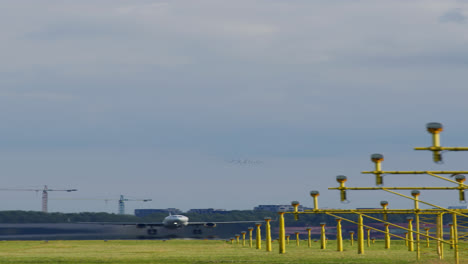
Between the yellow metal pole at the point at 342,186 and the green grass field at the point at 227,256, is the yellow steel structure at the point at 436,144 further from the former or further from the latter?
the green grass field at the point at 227,256

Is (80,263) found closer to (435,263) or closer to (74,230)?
(435,263)

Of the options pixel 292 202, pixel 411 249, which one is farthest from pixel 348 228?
pixel 292 202

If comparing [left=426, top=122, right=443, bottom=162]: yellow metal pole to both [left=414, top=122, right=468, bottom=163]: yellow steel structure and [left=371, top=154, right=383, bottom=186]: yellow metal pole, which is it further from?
[left=371, top=154, right=383, bottom=186]: yellow metal pole

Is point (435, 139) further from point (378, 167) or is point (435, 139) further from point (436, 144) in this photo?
point (378, 167)

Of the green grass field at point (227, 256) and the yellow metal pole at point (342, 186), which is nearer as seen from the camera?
the yellow metal pole at point (342, 186)

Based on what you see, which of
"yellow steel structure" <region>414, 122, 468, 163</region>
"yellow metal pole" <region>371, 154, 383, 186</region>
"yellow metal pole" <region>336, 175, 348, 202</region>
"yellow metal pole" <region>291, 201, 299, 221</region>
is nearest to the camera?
"yellow steel structure" <region>414, 122, 468, 163</region>

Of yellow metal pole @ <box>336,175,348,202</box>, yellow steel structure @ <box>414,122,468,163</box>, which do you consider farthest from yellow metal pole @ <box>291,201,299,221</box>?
yellow steel structure @ <box>414,122,468,163</box>

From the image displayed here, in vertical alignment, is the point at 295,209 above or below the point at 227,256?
above

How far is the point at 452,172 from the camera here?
28.6 meters

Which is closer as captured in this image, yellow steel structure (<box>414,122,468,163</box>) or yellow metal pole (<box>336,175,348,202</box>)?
yellow steel structure (<box>414,122,468,163</box>)

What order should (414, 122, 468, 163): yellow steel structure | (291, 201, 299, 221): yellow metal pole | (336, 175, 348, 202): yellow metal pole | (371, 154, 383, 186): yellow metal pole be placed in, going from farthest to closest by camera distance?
(291, 201, 299, 221): yellow metal pole → (336, 175, 348, 202): yellow metal pole → (371, 154, 383, 186): yellow metal pole → (414, 122, 468, 163): yellow steel structure

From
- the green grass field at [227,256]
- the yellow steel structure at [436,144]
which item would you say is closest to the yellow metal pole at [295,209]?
the green grass field at [227,256]

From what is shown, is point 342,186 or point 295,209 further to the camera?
point 295,209

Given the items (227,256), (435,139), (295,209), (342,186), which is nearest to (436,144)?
(435,139)
